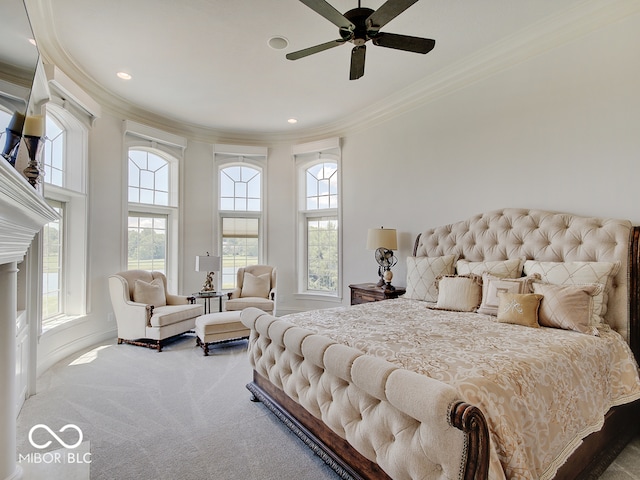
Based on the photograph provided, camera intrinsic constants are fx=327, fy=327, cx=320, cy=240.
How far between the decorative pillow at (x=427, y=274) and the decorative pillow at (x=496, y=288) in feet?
1.92

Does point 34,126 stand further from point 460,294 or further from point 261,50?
point 460,294

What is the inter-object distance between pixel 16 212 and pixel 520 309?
9.70 feet

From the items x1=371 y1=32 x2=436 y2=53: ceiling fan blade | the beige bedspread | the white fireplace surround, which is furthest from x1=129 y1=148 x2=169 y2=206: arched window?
x1=371 y1=32 x2=436 y2=53: ceiling fan blade

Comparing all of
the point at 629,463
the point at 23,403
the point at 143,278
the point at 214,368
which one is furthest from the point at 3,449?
the point at 629,463

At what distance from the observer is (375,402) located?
156 centimetres

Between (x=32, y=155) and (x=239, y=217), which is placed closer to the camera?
(x=32, y=155)

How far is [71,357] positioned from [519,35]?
5734 mm

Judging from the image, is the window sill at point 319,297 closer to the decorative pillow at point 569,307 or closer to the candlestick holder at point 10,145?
the decorative pillow at point 569,307

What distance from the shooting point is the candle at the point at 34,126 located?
84.4 inches

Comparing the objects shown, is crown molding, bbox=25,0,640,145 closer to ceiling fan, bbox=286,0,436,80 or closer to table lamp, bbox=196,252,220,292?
ceiling fan, bbox=286,0,436,80

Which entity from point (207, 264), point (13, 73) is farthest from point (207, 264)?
point (13, 73)

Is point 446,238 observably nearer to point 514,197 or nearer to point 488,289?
point 514,197

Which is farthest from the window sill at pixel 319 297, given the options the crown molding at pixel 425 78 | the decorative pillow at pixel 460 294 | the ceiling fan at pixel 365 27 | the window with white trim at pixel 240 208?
the ceiling fan at pixel 365 27

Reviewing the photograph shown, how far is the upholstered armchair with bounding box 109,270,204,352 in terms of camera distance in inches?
158
